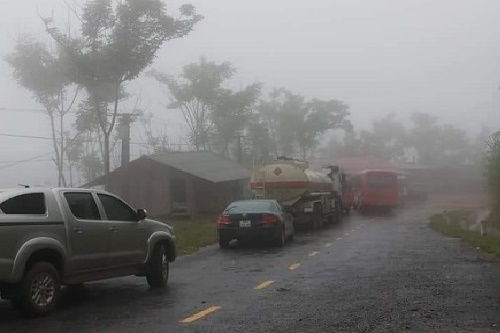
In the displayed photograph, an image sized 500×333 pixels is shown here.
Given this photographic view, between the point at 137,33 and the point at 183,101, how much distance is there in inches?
1042

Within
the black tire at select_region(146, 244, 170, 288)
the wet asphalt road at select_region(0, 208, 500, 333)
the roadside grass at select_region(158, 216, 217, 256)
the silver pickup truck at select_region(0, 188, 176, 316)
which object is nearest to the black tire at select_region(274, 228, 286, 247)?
the roadside grass at select_region(158, 216, 217, 256)

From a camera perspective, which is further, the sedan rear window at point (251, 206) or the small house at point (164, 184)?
the small house at point (164, 184)

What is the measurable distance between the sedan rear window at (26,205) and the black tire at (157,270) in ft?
8.82

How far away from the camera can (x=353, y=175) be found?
51469 mm

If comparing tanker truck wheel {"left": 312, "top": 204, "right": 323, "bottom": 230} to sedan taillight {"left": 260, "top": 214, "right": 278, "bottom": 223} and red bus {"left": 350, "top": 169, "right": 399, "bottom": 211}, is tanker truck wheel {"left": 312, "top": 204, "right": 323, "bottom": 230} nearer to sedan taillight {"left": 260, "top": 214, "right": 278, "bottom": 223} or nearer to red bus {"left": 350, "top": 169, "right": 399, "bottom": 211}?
sedan taillight {"left": 260, "top": 214, "right": 278, "bottom": 223}

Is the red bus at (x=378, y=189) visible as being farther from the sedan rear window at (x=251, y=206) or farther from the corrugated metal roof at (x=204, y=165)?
the sedan rear window at (x=251, y=206)

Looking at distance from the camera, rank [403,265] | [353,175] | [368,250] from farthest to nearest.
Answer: [353,175]
[368,250]
[403,265]

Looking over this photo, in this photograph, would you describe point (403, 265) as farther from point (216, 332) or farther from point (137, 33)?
point (137, 33)

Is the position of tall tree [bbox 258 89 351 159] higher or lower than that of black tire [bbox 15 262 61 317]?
higher

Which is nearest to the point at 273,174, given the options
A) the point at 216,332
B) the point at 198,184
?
the point at 198,184

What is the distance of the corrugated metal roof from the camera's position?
40.9 metres

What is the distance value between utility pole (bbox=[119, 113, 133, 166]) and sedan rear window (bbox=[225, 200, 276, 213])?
26.3m

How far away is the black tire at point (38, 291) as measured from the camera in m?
8.45

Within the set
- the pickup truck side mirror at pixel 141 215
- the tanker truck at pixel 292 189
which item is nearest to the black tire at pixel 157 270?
the pickup truck side mirror at pixel 141 215
